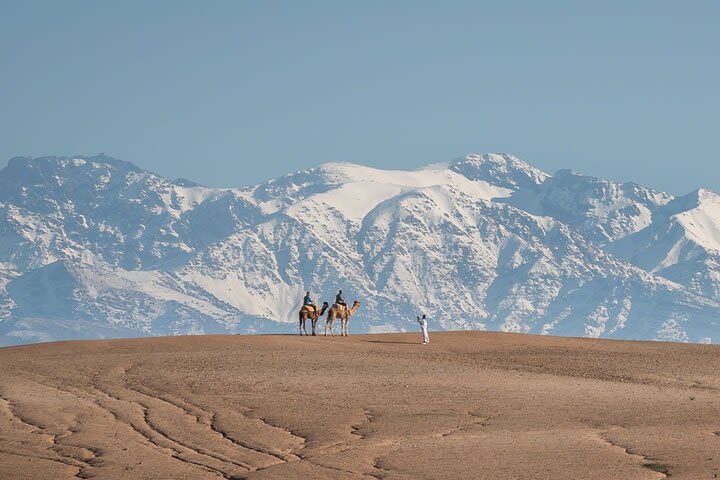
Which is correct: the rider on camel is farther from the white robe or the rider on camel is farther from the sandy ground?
the white robe

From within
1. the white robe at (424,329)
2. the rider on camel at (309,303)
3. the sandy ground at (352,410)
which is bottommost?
the sandy ground at (352,410)

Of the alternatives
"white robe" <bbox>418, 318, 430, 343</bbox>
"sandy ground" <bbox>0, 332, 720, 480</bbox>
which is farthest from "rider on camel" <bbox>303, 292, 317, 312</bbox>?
"white robe" <bbox>418, 318, 430, 343</bbox>

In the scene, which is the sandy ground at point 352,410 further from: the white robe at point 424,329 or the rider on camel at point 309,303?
the rider on camel at point 309,303

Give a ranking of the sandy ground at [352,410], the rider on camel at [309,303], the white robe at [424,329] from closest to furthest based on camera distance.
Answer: the sandy ground at [352,410] < the white robe at [424,329] < the rider on camel at [309,303]

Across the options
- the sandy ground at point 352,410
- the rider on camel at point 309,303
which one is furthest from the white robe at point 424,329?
the rider on camel at point 309,303

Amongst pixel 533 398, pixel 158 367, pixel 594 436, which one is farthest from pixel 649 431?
pixel 158 367

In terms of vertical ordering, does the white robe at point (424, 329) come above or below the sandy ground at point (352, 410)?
above

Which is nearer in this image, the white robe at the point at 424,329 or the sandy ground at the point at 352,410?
the sandy ground at the point at 352,410

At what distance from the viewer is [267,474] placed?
29.0 meters

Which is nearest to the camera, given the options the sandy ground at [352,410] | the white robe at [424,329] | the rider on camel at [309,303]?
the sandy ground at [352,410]

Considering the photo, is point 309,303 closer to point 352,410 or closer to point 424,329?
point 424,329

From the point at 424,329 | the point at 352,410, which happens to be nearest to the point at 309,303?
the point at 424,329

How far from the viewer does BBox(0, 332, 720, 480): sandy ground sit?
3011 centimetres

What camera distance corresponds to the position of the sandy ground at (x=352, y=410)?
98.8 feet
